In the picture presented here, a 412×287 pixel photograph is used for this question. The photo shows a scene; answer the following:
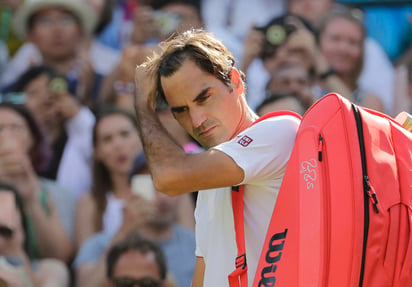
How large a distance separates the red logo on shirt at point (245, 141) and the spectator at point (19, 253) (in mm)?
2540

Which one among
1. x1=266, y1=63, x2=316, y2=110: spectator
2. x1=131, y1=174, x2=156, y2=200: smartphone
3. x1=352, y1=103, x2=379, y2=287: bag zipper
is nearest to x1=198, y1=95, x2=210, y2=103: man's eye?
x1=352, y1=103, x2=379, y2=287: bag zipper

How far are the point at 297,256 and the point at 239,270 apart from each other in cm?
23

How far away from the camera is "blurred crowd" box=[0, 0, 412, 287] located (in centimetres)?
536

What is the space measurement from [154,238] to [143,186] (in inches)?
15.1

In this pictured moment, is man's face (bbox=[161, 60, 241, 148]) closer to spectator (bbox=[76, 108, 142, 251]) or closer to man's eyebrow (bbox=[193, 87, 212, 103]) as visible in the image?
man's eyebrow (bbox=[193, 87, 212, 103])

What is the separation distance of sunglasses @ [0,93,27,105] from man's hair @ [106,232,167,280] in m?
1.75

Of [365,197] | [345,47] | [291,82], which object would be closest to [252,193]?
[365,197]

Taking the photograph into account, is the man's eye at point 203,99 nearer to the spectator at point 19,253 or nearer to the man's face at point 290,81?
the spectator at point 19,253

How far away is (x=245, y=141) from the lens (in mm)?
2795

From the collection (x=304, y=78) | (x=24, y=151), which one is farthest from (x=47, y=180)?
(x=304, y=78)

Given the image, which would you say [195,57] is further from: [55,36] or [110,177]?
[55,36]

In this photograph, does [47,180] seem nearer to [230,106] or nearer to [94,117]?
[94,117]

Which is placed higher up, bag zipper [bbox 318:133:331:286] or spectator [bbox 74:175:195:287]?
bag zipper [bbox 318:133:331:286]

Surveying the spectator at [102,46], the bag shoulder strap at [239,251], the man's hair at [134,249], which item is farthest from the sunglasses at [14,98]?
the bag shoulder strap at [239,251]
